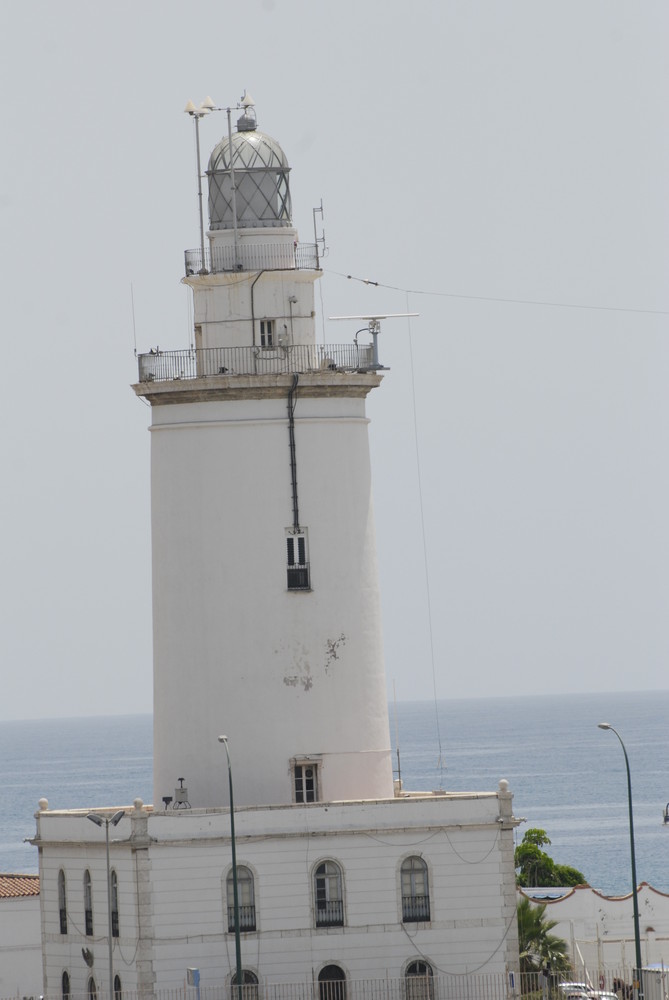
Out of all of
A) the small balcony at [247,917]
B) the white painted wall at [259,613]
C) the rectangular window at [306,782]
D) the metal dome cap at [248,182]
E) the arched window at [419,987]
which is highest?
the metal dome cap at [248,182]

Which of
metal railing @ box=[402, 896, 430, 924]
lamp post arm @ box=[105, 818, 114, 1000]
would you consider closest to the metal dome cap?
lamp post arm @ box=[105, 818, 114, 1000]

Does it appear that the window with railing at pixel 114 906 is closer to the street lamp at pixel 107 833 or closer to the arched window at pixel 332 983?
the street lamp at pixel 107 833

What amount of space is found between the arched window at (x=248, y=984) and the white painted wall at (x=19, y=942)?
44.7 ft

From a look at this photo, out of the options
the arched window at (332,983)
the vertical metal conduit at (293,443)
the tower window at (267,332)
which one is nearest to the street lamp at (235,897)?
the arched window at (332,983)

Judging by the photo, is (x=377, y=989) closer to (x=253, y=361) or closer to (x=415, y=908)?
(x=415, y=908)

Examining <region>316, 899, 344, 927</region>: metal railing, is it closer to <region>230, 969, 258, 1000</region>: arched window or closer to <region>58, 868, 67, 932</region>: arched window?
<region>230, 969, 258, 1000</region>: arched window

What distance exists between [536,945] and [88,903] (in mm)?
10094

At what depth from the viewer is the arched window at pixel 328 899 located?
44.4 m

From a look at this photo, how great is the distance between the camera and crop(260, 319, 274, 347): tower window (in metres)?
47.4

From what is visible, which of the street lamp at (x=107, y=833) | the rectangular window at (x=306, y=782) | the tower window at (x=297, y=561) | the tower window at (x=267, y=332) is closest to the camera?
the street lamp at (x=107, y=833)

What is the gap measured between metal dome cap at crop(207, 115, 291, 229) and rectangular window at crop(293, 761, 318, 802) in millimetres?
12073

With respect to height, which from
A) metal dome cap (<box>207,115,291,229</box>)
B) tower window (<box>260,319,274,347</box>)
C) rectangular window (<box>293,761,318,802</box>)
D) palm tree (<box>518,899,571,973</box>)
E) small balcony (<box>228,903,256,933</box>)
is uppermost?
metal dome cap (<box>207,115,291,229</box>)

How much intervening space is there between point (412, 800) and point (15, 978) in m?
16.3

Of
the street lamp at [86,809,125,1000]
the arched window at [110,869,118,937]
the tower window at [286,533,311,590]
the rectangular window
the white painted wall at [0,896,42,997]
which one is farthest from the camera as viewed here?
the white painted wall at [0,896,42,997]
